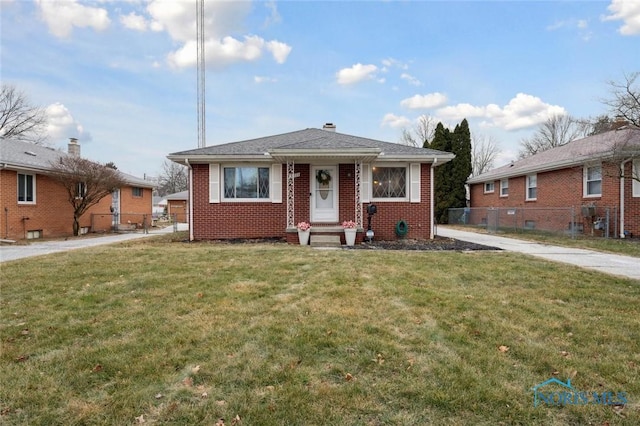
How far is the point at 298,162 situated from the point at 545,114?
37.6 meters

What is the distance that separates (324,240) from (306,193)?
184cm

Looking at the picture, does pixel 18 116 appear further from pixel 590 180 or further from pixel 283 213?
pixel 590 180

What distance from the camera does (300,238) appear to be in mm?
9773

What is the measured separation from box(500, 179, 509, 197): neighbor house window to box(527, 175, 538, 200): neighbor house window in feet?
6.22

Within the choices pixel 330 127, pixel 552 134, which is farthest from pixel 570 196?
pixel 552 134

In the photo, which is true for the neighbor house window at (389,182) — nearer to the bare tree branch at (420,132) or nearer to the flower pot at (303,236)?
the flower pot at (303,236)

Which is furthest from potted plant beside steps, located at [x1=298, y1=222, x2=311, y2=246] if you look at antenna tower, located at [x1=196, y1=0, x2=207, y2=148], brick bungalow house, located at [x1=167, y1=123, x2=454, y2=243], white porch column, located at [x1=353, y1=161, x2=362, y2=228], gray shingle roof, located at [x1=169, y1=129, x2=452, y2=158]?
antenna tower, located at [x1=196, y1=0, x2=207, y2=148]

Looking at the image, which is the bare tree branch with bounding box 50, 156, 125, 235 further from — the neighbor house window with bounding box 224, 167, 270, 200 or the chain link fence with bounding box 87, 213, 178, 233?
the neighbor house window with bounding box 224, 167, 270, 200

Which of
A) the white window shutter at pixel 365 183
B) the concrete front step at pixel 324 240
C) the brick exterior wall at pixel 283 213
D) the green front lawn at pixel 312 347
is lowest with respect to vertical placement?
the green front lawn at pixel 312 347

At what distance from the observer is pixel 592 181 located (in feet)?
43.3

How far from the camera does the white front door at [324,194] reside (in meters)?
11.0

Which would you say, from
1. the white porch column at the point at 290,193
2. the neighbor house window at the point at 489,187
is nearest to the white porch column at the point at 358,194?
the white porch column at the point at 290,193

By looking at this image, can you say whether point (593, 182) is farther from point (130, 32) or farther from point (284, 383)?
point (130, 32)

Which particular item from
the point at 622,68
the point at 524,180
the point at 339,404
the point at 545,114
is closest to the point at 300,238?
the point at 339,404
